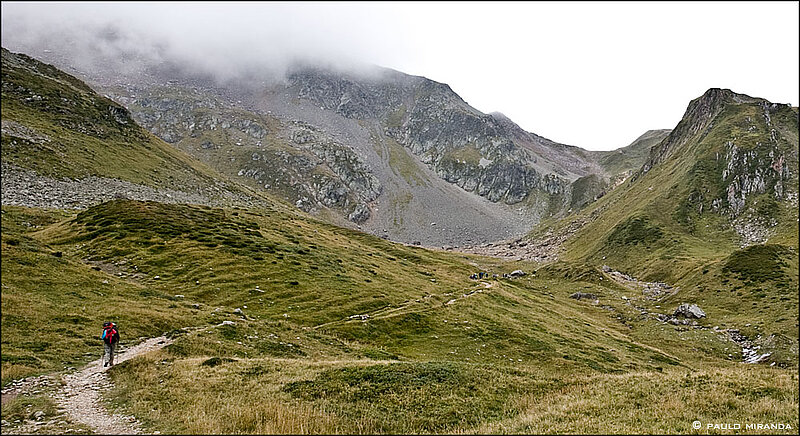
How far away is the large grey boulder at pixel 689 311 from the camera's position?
86062 mm

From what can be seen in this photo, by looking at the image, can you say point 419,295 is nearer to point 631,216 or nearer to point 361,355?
point 361,355

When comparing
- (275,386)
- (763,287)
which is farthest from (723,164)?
(275,386)

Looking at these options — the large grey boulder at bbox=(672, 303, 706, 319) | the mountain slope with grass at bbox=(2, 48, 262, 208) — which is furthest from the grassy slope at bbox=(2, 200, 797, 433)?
the mountain slope with grass at bbox=(2, 48, 262, 208)

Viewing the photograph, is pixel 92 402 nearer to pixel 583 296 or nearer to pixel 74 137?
pixel 583 296

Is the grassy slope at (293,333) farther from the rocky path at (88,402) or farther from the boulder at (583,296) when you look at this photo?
the boulder at (583,296)

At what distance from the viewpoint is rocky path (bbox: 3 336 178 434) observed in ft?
54.4

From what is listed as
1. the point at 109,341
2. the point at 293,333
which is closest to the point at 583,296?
the point at 293,333

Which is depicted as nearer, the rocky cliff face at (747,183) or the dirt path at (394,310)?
the dirt path at (394,310)

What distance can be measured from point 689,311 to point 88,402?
10222 centimetres

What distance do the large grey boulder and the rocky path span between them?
325ft

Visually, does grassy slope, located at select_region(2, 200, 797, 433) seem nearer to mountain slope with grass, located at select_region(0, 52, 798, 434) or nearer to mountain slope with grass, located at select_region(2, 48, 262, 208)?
mountain slope with grass, located at select_region(0, 52, 798, 434)

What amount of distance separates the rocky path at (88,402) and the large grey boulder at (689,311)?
99065 millimetres

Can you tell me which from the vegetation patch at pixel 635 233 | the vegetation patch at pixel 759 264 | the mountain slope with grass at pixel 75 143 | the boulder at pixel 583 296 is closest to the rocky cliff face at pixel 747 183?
the vegetation patch at pixel 635 233

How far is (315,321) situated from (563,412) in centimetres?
3681
